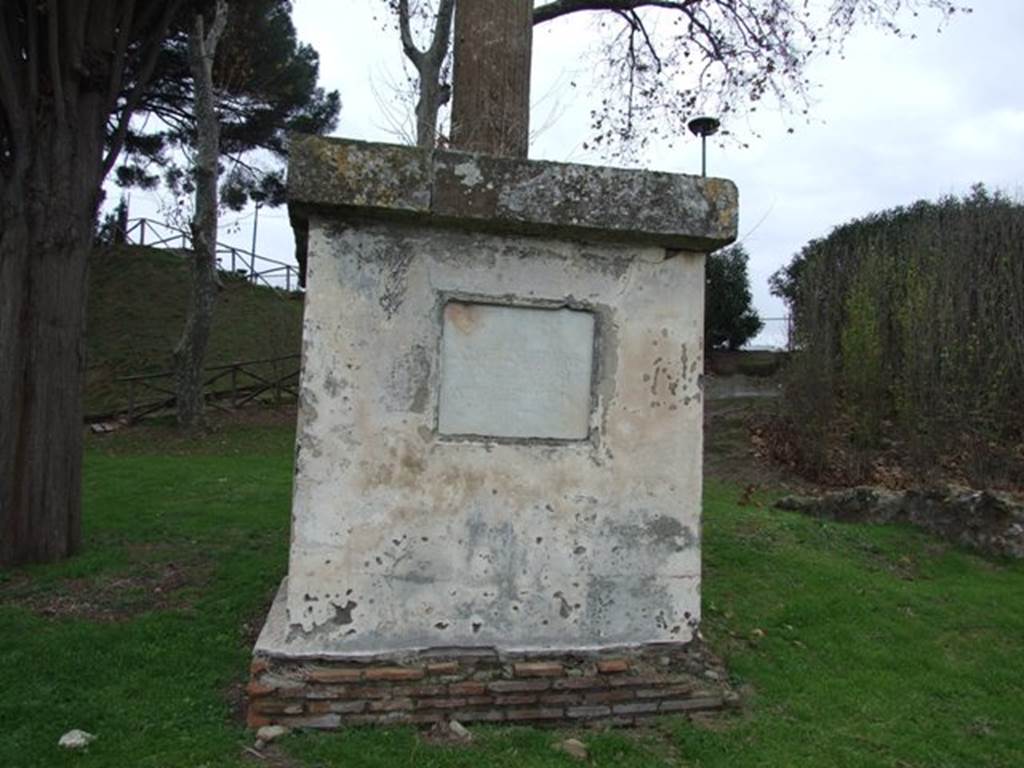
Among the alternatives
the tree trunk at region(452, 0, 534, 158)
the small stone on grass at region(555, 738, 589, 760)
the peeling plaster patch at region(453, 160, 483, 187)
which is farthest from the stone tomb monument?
the tree trunk at region(452, 0, 534, 158)

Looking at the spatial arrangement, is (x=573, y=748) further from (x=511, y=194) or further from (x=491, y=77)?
(x=491, y=77)

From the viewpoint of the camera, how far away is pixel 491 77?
496 centimetres

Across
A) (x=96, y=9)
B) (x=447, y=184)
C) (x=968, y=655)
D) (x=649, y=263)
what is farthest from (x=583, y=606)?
(x=96, y=9)

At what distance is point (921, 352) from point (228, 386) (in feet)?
48.7

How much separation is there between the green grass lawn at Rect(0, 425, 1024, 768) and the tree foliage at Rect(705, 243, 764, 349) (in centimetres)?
1194

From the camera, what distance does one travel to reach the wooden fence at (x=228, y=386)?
57.9ft

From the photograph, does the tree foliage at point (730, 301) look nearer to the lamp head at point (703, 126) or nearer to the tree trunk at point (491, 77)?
the lamp head at point (703, 126)

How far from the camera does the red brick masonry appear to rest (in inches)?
130

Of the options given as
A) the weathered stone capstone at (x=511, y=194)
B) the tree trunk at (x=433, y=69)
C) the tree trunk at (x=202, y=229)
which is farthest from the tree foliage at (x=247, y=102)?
the weathered stone capstone at (x=511, y=194)

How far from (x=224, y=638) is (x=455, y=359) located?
2.12 m

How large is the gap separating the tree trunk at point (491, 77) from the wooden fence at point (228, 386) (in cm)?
1385

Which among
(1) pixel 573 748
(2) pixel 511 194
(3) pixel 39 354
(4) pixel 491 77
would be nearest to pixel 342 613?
(1) pixel 573 748

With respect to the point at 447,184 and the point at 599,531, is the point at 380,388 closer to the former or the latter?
the point at 447,184

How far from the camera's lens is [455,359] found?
353 centimetres
